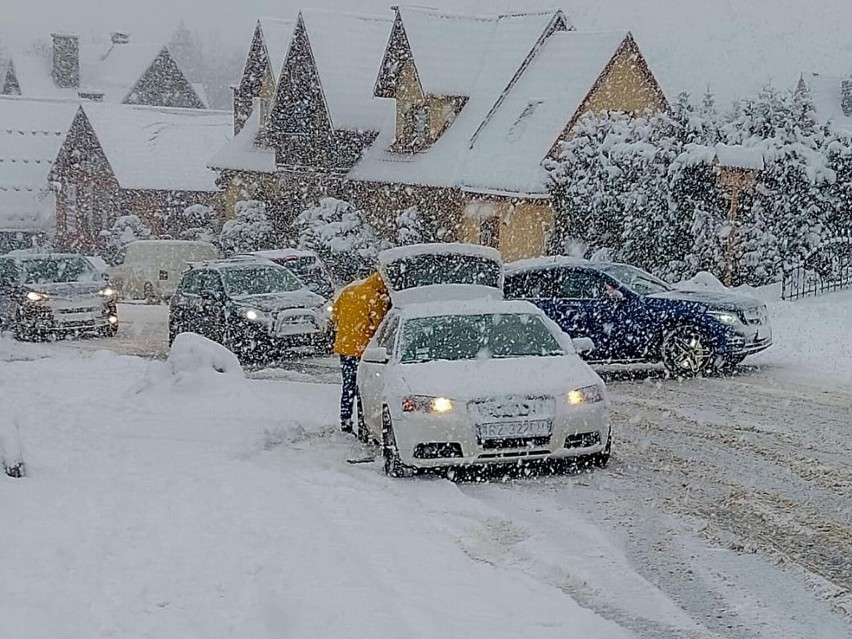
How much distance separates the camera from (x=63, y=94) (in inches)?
2793

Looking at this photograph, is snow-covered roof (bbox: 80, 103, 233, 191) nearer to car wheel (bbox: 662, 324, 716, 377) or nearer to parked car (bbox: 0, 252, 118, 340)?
parked car (bbox: 0, 252, 118, 340)

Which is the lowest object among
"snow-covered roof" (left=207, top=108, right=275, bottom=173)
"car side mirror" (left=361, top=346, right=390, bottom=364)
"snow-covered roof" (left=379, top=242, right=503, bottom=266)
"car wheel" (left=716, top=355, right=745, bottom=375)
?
"car wheel" (left=716, top=355, right=745, bottom=375)

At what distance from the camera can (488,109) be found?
3612 cm

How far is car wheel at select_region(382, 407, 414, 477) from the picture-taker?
32.5ft

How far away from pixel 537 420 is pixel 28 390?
27.4 feet

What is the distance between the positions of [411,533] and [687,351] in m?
8.73

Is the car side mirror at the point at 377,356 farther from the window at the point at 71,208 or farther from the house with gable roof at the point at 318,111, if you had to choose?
the window at the point at 71,208

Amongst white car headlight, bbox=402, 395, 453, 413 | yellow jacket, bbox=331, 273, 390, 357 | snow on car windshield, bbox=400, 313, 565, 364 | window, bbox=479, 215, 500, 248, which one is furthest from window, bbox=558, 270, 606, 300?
window, bbox=479, 215, 500, 248

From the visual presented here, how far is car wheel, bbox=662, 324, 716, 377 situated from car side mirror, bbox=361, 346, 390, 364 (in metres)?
5.89

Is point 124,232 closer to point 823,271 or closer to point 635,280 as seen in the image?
point 823,271

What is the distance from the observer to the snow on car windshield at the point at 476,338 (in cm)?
1075

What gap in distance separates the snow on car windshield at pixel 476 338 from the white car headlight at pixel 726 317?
5.25 meters

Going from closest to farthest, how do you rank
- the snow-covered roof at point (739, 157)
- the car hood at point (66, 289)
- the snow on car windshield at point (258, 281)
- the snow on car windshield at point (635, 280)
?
1. the snow on car windshield at point (635, 280)
2. the snow on car windshield at point (258, 281)
3. the car hood at point (66, 289)
4. the snow-covered roof at point (739, 157)

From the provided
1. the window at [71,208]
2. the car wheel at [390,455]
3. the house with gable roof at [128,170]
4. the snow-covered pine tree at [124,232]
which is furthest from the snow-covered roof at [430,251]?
the window at [71,208]
